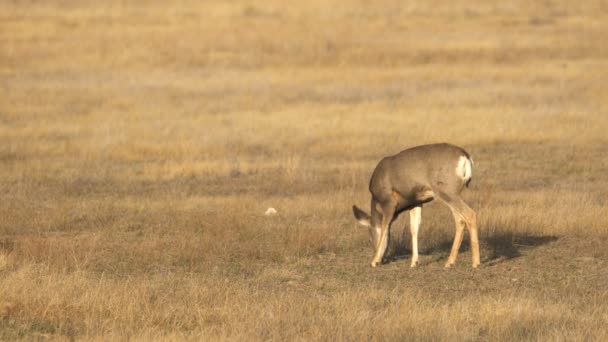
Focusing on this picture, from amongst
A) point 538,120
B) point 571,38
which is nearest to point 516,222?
point 538,120

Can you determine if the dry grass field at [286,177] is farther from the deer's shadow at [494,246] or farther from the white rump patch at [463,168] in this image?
the white rump patch at [463,168]

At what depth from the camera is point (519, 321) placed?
8.54m

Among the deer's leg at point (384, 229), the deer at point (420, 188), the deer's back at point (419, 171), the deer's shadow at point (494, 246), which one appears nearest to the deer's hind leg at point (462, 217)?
the deer at point (420, 188)

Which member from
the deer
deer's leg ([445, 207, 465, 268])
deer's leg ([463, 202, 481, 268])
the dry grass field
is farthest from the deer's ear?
deer's leg ([463, 202, 481, 268])

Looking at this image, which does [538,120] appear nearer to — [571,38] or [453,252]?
[453,252]

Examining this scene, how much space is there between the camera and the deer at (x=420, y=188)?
10.8 m

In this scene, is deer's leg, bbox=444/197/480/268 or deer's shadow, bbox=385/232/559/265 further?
deer's shadow, bbox=385/232/559/265

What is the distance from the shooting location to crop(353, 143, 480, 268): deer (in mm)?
10844

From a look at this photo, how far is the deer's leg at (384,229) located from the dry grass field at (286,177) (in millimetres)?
187

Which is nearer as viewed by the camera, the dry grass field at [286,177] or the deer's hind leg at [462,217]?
the dry grass field at [286,177]

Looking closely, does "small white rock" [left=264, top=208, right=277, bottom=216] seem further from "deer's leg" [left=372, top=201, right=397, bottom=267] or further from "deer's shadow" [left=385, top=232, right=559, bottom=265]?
"deer's leg" [left=372, top=201, right=397, bottom=267]

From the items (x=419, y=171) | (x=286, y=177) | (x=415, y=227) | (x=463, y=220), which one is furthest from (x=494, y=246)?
(x=286, y=177)

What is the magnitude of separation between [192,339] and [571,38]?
104ft

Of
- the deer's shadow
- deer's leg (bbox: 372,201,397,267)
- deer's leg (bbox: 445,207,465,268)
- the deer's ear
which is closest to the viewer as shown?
deer's leg (bbox: 445,207,465,268)
